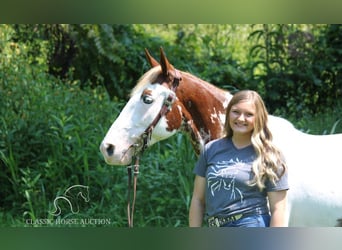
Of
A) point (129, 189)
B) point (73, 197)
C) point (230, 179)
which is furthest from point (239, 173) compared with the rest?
point (73, 197)

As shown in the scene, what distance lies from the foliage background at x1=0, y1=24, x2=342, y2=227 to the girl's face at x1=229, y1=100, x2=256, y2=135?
0.93 metres

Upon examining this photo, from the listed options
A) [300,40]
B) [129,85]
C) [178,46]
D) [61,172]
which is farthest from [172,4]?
[61,172]

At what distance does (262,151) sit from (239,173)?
0.40 feet

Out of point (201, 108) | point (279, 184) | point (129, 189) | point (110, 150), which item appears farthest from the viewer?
point (129, 189)

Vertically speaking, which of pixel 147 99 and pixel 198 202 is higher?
pixel 147 99

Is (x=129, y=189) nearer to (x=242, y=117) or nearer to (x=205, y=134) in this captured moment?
(x=205, y=134)

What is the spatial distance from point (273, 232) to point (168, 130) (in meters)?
0.68

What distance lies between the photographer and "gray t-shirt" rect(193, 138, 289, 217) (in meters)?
2.07

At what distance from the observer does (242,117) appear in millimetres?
2098

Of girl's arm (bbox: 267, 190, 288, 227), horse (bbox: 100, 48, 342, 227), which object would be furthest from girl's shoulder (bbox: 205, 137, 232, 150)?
horse (bbox: 100, 48, 342, 227)

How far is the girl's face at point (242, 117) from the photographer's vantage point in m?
2.09

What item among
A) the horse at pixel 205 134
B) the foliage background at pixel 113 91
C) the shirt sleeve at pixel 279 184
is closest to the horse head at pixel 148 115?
the horse at pixel 205 134

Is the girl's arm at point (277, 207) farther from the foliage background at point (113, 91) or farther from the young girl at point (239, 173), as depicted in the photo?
the foliage background at point (113, 91)

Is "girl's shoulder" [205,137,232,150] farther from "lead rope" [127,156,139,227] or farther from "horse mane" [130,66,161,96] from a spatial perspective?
"lead rope" [127,156,139,227]
